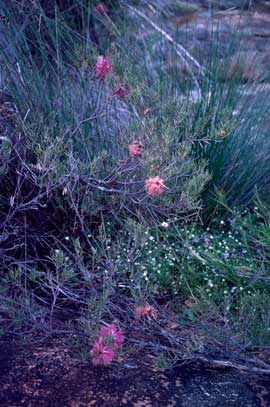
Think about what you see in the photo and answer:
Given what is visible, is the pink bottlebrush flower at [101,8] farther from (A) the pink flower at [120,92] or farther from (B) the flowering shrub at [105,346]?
(B) the flowering shrub at [105,346]

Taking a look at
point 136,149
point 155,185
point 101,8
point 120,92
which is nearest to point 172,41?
point 101,8

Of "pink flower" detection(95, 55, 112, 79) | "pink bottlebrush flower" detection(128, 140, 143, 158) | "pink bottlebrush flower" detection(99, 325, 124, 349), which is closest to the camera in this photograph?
"pink bottlebrush flower" detection(99, 325, 124, 349)

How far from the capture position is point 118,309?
2.56 meters

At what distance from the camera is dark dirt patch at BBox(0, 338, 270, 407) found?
87.4 inches

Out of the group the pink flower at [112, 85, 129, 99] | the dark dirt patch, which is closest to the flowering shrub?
the dark dirt patch

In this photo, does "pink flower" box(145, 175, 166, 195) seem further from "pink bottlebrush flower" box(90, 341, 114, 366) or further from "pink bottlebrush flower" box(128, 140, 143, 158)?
"pink bottlebrush flower" box(90, 341, 114, 366)

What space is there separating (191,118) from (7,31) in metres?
0.95

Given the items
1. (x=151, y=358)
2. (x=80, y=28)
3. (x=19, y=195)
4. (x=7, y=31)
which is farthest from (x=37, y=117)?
(x=80, y=28)

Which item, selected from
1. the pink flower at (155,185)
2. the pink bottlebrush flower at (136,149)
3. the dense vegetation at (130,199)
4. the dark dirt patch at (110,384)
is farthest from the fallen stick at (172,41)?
the dark dirt patch at (110,384)

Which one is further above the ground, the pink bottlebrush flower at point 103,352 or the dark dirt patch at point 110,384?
the pink bottlebrush flower at point 103,352

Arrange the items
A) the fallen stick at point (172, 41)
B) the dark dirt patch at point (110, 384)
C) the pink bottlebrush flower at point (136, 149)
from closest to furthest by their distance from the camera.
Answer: the dark dirt patch at point (110, 384)
the pink bottlebrush flower at point (136, 149)
the fallen stick at point (172, 41)

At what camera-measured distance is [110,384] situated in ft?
7.57

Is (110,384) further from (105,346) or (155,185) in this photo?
(155,185)

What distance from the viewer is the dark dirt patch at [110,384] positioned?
2219mm
